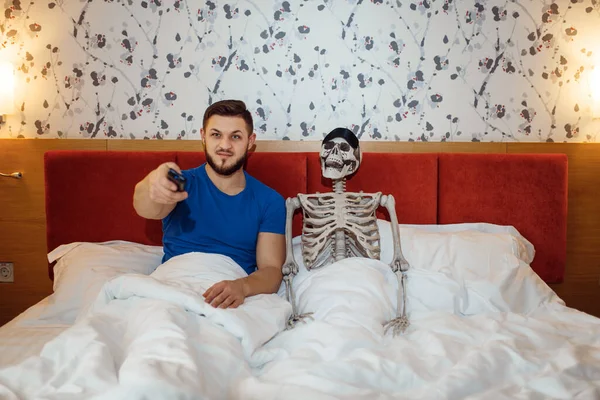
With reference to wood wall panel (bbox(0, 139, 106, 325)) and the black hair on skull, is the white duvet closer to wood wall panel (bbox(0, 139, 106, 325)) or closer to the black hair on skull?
the black hair on skull

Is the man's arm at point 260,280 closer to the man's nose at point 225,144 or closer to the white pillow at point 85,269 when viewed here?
the man's nose at point 225,144

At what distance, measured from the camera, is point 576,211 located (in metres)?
2.78

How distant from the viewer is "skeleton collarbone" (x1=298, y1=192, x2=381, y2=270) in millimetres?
2184

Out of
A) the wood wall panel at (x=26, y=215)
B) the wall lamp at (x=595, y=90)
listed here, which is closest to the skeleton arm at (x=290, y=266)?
the wood wall panel at (x=26, y=215)

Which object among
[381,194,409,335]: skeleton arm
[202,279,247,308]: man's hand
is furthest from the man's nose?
[381,194,409,335]: skeleton arm

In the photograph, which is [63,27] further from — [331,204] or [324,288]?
[324,288]

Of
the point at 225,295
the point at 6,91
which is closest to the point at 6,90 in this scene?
the point at 6,91

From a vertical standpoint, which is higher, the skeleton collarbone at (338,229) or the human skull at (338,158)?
the human skull at (338,158)

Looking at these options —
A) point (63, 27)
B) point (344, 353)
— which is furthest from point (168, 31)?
point (344, 353)

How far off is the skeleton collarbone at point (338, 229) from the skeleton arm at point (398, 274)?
0.07m

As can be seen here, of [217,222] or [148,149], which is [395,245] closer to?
[217,222]

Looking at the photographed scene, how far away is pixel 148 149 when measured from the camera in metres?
2.71

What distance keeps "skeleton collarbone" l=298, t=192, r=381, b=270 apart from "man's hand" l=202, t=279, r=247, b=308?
53 centimetres

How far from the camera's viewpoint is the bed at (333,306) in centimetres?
122
